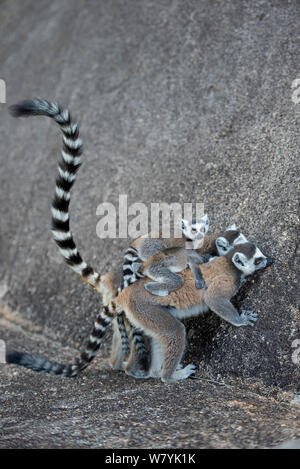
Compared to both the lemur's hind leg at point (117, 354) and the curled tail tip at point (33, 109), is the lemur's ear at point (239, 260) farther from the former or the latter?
the curled tail tip at point (33, 109)

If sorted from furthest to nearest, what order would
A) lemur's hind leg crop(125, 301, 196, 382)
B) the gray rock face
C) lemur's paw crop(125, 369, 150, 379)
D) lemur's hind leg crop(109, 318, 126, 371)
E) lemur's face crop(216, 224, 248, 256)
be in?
lemur's hind leg crop(109, 318, 126, 371)
lemur's paw crop(125, 369, 150, 379)
lemur's face crop(216, 224, 248, 256)
lemur's hind leg crop(125, 301, 196, 382)
the gray rock face

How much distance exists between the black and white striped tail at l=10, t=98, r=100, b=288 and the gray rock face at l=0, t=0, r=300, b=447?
941 mm

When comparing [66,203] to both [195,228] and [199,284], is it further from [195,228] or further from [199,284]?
[199,284]

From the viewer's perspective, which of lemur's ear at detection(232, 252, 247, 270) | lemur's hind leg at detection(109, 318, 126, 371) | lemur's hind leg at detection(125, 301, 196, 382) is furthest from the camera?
lemur's hind leg at detection(109, 318, 126, 371)

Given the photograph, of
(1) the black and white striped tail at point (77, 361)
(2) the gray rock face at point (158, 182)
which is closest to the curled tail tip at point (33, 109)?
(1) the black and white striped tail at point (77, 361)

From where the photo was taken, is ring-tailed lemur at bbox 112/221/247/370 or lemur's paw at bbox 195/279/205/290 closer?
lemur's paw at bbox 195/279/205/290

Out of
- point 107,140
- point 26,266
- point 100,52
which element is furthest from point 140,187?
point 100,52

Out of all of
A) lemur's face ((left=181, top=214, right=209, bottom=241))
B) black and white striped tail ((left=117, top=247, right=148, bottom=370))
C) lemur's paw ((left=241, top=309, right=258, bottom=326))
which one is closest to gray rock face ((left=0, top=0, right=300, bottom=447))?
lemur's paw ((left=241, top=309, right=258, bottom=326))

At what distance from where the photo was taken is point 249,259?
374 cm

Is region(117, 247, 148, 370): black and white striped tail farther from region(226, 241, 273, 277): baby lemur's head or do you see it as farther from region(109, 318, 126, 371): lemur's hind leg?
region(226, 241, 273, 277): baby lemur's head

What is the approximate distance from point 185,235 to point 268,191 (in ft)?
2.47

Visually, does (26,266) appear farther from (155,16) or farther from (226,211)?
(155,16)

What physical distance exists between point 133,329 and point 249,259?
1061 millimetres

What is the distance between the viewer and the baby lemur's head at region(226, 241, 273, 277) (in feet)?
12.3
